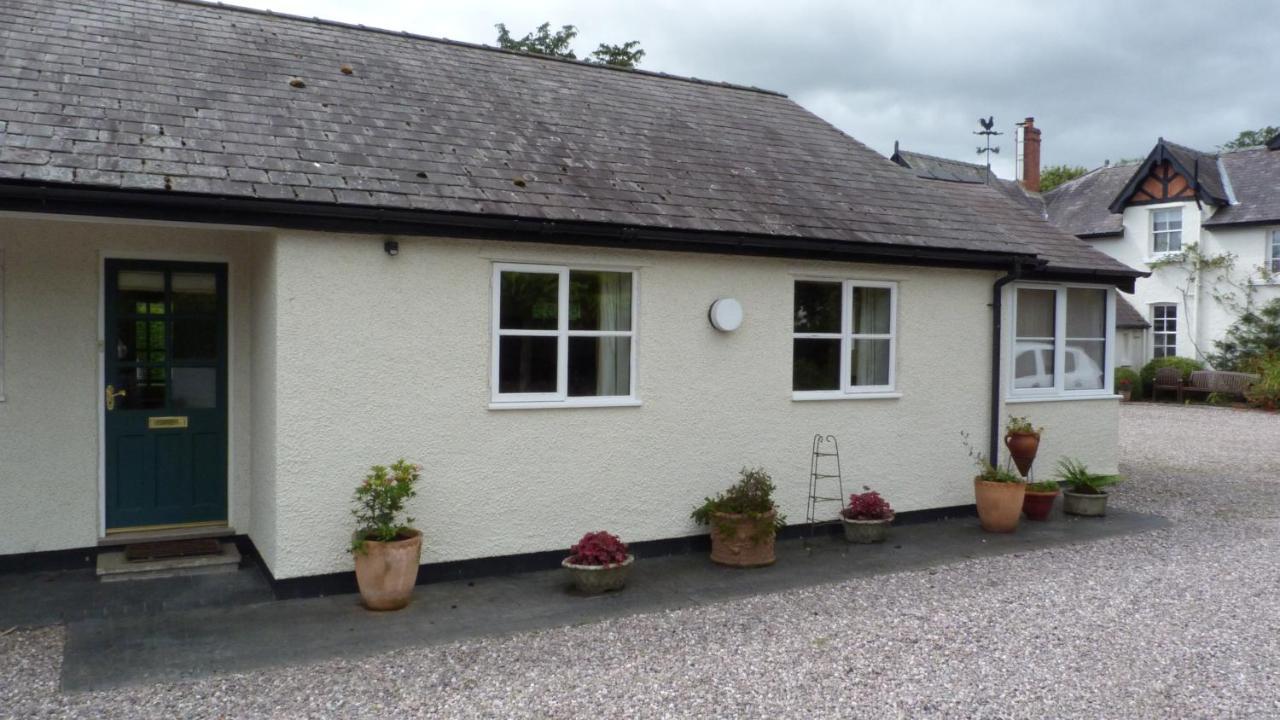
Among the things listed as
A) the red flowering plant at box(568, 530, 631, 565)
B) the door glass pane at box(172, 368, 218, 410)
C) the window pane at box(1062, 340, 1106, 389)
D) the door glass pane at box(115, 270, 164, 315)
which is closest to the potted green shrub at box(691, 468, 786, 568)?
the red flowering plant at box(568, 530, 631, 565)

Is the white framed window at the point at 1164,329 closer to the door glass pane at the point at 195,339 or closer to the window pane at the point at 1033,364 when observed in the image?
the window pane at the point at 1033,364

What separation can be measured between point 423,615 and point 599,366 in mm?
2714

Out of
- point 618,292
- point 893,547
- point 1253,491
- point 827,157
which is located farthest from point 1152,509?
point 618,292

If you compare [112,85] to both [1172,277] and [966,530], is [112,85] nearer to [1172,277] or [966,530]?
[966,530]

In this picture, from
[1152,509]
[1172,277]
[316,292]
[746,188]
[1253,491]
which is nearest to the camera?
[316,292]

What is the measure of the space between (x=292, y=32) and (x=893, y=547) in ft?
27.4

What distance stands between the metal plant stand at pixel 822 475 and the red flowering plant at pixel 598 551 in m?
2.64

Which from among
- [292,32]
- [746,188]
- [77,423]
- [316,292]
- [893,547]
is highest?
[292,32]

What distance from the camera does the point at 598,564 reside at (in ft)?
23.6

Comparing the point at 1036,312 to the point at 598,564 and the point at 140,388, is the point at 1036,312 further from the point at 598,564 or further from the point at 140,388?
the point at 140,388

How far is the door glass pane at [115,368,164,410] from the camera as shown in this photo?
7.96 meters

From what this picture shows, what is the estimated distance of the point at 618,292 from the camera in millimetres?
8305

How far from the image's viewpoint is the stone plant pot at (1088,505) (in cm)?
1053

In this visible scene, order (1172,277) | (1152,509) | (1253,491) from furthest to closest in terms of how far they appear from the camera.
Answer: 1. (1172,277)
2. (1253,491)
3. (1152,509)
